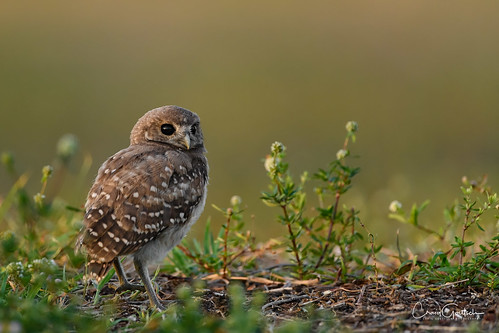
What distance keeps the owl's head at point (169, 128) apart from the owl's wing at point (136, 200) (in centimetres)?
28

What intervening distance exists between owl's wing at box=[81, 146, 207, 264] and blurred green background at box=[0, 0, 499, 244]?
2.69 metres

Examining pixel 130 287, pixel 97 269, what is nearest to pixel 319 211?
pixel 130 287

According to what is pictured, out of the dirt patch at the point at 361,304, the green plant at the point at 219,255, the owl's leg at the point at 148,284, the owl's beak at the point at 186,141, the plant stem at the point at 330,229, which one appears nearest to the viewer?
the dirt patch at the point at 361,304

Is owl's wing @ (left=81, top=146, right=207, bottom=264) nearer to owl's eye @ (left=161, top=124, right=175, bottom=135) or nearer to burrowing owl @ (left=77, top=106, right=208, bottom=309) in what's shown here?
burrowing owl @ (left=77, top=106, right=208, bottom=309)

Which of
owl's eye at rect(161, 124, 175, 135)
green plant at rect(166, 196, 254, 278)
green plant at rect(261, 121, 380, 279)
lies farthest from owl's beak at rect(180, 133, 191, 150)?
green plant at rect(261, 121, 380, 279)

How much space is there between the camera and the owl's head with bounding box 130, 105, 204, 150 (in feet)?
19.1

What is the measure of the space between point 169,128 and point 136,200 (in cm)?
94

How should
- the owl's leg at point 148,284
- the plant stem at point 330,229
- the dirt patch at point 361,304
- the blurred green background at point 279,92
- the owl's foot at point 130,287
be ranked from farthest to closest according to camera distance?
the blurred green background at point 279,92 → the plant stem at point 330,229 → the owl's foot at point 130,287 → the owl's leg at point 148,284 → the dirt patch at point 361,304

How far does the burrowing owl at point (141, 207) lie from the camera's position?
4930mm

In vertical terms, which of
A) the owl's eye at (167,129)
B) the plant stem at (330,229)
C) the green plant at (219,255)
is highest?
the owl's eye at (167,129)

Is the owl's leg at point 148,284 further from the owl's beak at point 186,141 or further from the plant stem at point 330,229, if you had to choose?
A: the plant stem at point 330,229

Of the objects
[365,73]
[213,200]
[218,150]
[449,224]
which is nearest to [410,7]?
[365,73]

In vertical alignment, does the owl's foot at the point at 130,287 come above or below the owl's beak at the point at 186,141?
below

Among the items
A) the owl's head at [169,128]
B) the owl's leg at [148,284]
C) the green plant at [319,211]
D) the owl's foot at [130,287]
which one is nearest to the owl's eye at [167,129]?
the owl's head at [169,128]
